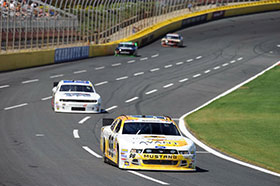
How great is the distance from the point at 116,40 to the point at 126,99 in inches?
1185

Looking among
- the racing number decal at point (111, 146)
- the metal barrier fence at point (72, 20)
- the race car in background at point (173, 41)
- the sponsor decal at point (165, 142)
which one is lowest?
the race car in background at point (173, 41)

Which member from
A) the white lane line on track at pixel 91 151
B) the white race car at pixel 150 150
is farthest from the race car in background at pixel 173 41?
the white race car at pixel 150 150

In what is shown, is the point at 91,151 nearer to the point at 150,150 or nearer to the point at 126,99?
the point at 150,150

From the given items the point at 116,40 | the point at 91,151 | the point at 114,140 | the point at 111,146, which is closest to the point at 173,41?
the point at 116,40

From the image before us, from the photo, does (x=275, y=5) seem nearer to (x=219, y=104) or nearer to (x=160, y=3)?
(x=160, y=3)

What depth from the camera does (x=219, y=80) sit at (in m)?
41.7

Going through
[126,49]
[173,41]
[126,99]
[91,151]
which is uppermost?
[91,151]

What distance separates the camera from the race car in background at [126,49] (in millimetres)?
54094

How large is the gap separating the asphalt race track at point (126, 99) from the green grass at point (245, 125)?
112 cm

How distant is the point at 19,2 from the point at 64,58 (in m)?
7.21

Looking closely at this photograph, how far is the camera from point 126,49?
178 ft

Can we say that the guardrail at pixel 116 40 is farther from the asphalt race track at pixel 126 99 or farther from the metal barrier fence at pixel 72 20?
the asphalt race track at pixel 126 99

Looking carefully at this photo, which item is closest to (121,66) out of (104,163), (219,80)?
(219,80)

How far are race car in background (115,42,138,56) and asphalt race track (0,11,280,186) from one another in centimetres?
137
